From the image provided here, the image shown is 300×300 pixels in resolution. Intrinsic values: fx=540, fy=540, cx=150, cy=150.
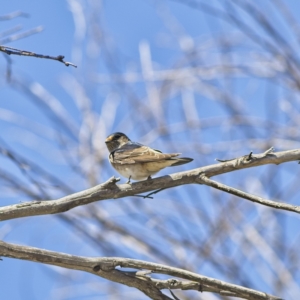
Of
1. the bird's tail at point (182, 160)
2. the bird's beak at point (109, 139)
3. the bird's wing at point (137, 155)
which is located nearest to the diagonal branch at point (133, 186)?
the bird's tail at point (182, 160)

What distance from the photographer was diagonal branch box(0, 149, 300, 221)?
6.63ft

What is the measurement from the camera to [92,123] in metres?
4.01

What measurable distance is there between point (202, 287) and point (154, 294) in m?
0.18

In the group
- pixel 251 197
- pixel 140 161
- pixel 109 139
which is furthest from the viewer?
pixel 109 139

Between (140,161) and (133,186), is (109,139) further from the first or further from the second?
(133,186)

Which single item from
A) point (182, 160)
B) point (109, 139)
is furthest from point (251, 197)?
point (109, 139)

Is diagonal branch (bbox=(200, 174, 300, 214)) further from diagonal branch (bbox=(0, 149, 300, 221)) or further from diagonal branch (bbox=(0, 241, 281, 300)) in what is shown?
diagonal branch (bbox=(0, 241, 281, 300))

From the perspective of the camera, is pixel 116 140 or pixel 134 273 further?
pixel 116 140

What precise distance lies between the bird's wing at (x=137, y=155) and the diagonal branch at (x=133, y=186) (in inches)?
37.3

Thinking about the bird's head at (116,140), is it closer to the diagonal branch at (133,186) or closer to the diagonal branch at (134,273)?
the diagonal branch at (133,186)

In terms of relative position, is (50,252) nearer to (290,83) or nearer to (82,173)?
(82,173)

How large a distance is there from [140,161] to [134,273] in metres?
1.34

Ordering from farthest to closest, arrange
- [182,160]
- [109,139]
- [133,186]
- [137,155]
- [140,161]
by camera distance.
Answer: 1. [109,139]
2. [137,155]
3. [140,161]
4. [182,160]
5. [133,186]

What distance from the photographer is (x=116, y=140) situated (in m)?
4.46
